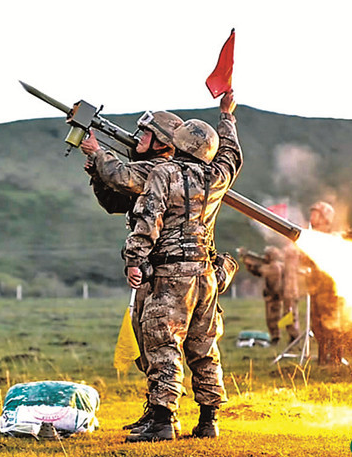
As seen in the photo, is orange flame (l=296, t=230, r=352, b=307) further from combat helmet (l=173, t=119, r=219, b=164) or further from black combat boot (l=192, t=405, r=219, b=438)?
black combat boot (l=192, t=405, r=219, b=438)

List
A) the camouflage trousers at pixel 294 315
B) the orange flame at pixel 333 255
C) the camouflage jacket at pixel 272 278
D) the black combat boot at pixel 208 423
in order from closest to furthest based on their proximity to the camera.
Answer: the black combat boot at pixel 208 423
the orange flame at pixel 333 255
the camouflage trousers at pixel 294 315
the camouflage jacket at pixel 272 278

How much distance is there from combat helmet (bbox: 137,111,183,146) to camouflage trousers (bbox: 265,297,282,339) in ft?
51.0

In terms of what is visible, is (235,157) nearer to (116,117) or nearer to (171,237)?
(171,237)

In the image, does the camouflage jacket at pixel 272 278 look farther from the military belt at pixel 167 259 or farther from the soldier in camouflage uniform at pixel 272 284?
the military belt at pixel 167 259

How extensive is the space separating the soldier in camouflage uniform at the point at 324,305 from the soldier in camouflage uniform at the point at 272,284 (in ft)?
21.4

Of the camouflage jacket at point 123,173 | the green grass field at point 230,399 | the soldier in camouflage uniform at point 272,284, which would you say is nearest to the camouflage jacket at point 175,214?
the camouflage jacket at point 123,173

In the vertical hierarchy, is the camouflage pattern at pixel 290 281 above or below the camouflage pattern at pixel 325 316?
above

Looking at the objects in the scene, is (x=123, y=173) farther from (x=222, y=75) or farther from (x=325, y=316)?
(x=325, y=316)

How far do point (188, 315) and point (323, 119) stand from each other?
45.4 meters

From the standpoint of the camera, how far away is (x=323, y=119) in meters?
52.8

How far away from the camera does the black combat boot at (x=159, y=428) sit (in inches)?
327

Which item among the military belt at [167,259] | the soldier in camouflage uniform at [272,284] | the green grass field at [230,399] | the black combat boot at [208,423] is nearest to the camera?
the green grass field at [230,399]

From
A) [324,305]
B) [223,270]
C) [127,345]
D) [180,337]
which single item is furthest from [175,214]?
[324,305]

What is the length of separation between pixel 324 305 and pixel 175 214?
9.38 metres
